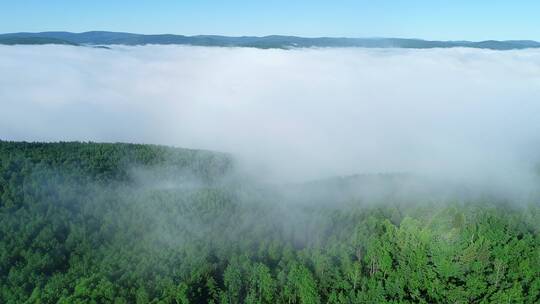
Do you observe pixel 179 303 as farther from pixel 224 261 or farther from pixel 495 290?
pixel 495 290

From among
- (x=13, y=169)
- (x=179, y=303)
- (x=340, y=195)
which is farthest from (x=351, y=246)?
(x=13, y=169)

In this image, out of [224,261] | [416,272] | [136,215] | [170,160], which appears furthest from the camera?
[170,160]

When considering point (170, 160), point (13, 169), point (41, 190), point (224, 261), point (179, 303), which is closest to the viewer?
point (179, 303)

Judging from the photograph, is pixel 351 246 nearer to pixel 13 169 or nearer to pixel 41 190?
pixel 41 190

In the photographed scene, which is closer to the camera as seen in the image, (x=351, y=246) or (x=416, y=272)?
(x=416, y=272)

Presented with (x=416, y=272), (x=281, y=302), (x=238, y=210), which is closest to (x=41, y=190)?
(x=238, y=210)

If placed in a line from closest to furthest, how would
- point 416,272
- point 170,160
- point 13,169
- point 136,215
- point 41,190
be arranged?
point 416,272
point 136,215
point 41,190
point 13,169
point 170,160
